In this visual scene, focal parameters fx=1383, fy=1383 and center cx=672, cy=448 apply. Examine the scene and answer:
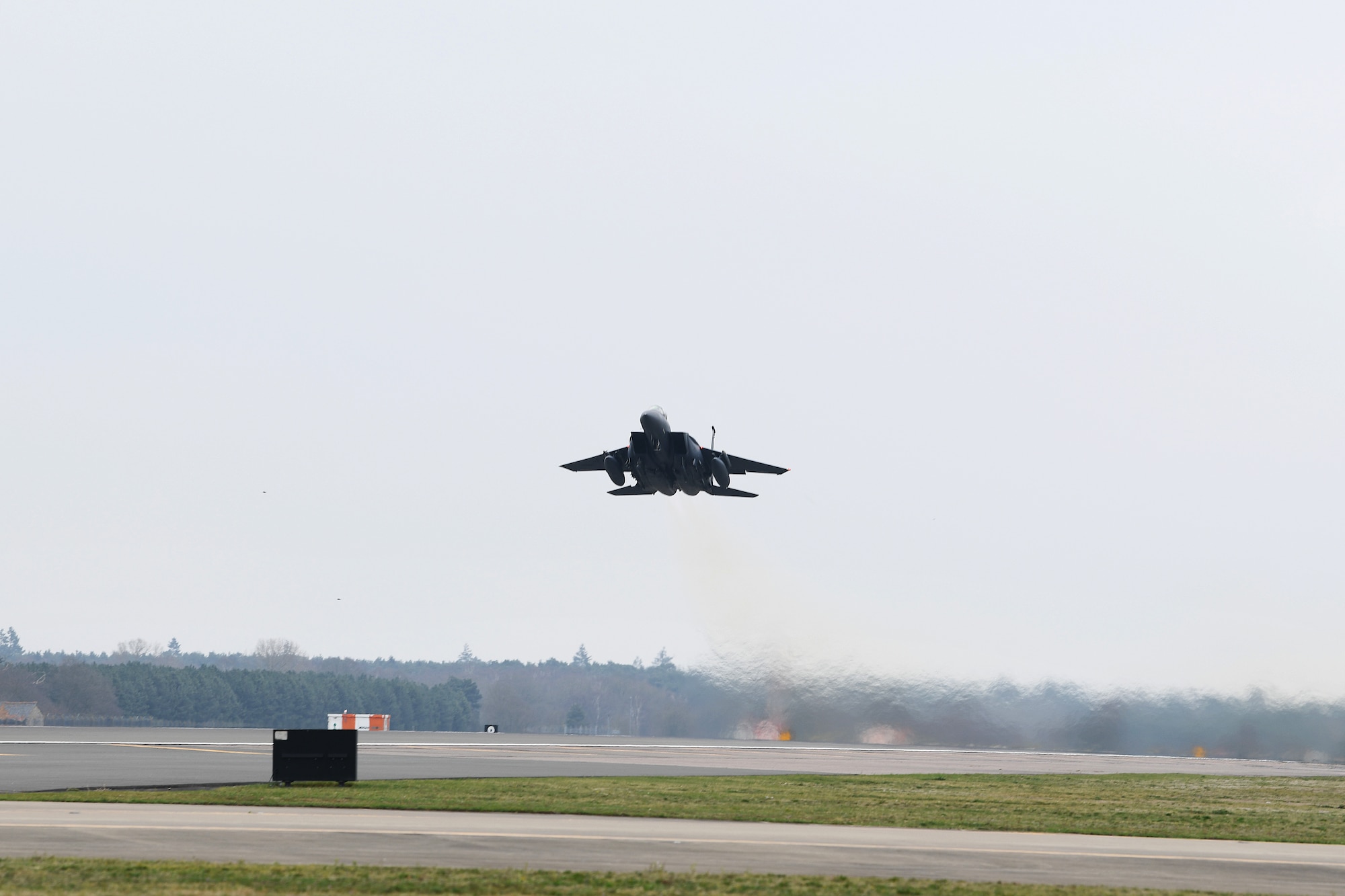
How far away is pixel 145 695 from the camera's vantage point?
193m

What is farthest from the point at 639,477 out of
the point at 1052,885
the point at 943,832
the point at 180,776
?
the point at 1052,885

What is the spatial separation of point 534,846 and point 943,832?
8.62 meters

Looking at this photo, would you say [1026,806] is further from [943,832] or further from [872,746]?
[872,746]

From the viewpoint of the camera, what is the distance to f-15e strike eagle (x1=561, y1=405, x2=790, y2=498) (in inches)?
2072

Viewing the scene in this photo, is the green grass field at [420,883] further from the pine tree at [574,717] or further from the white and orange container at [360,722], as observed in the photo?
the pine tree at [574,717]

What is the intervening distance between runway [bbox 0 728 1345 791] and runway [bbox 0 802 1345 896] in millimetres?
9713

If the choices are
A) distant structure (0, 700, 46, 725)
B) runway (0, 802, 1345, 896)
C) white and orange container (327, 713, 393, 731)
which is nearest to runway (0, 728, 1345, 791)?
white and orange container (327, 713, 393, 731)

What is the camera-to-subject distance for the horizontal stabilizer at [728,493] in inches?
2239

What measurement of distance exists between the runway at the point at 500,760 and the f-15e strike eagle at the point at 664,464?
10.9m

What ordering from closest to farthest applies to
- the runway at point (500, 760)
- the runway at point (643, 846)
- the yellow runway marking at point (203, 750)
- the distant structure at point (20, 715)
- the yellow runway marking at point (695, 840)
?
the runway at point (643, 846) → the yellow runway marking at point (695, 840) → the runway at point (500, 760) → the yellow runway marking at point (203, 750) → the distant structure at point (20, 715)

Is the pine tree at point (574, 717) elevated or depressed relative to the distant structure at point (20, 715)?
depressed

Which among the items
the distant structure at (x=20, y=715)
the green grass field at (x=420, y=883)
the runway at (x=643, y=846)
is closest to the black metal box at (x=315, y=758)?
the runway at (x=643, y=846)

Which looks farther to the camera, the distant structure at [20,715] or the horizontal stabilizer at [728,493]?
the distant structure at [20,715]

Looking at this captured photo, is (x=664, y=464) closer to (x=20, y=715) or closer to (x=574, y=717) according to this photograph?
(x=20, y=715)
